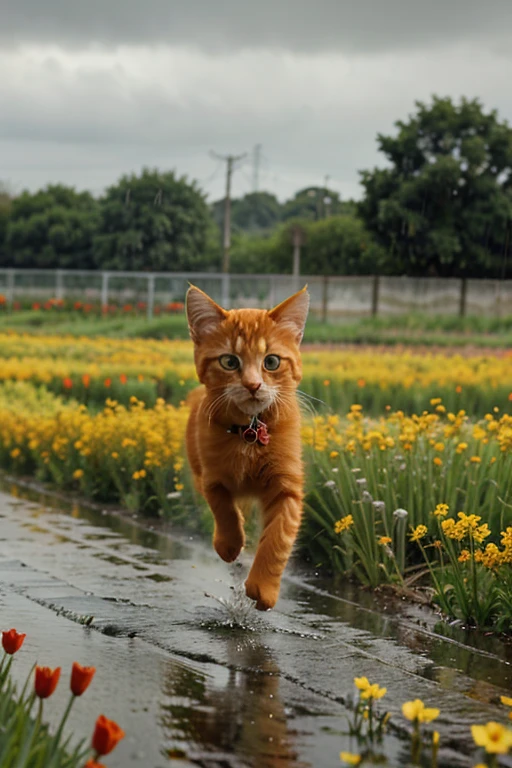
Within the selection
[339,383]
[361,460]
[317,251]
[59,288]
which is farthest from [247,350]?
[317,251]

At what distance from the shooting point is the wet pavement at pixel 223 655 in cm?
322

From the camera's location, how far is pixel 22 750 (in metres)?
2.64

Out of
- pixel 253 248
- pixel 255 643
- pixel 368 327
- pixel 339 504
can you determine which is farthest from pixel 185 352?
pixel 253 248

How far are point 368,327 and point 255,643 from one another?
28019 mm

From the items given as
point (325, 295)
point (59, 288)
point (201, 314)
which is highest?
point (201, 314)

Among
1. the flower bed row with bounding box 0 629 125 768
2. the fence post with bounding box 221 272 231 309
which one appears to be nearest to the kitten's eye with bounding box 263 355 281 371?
the flower bed row with bounding box 0 629 125 768

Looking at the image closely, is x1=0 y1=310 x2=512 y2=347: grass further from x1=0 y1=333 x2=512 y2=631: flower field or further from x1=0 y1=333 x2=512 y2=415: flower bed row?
x1=0 y1=333 x2=512 y2=631: flower field

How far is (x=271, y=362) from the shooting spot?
12.2 feet

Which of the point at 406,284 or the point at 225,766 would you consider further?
the point at 406,284

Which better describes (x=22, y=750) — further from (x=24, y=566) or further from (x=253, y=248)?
(x=253, y=248)

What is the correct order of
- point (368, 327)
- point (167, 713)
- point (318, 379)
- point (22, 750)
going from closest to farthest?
point (22, 750) < point (167, 713) < point (318, 379) < point (368, 327)

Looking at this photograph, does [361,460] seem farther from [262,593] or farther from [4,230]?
[4,230]

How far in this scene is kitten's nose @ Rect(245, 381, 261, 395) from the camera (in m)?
3.58

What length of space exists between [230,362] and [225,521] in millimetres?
727
